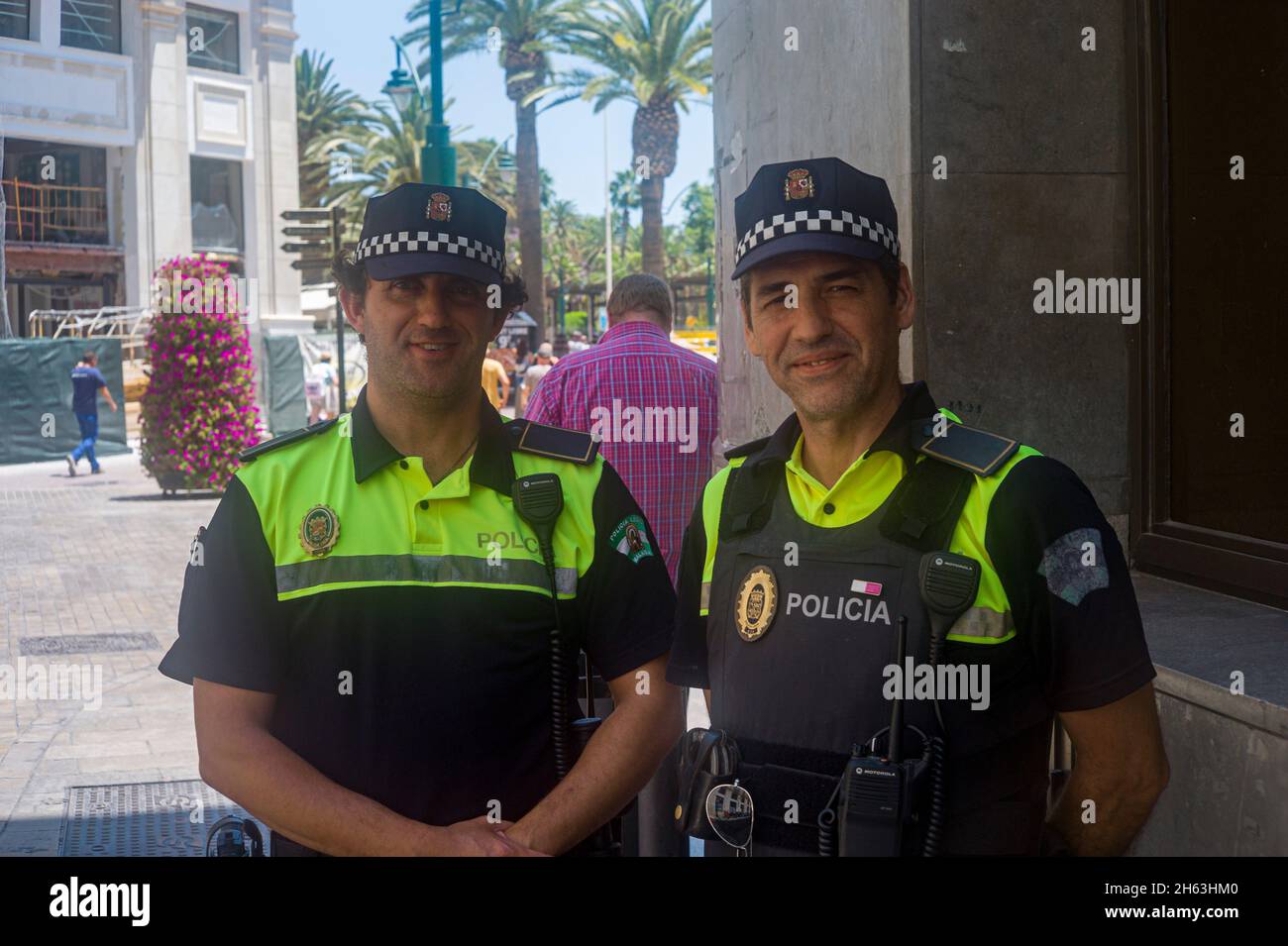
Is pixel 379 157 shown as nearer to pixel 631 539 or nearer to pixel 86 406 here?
pixel 86 406

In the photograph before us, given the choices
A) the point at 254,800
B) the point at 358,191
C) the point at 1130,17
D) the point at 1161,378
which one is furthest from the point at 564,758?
the point at 358,191

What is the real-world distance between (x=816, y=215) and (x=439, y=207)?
0.76 m

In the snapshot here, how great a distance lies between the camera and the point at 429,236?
107 inches

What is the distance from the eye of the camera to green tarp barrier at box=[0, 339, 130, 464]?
24078 mm

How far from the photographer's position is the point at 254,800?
250cm

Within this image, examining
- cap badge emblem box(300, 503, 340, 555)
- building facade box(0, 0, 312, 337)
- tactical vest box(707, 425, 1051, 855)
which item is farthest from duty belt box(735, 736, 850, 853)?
building facade box(0, 0, 312, 337)

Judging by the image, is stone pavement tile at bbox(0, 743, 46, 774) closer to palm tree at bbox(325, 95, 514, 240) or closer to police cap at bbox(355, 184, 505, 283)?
police cap at bbox(355, 184, 505, 283)

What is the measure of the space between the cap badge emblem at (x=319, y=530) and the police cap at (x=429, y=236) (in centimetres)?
46

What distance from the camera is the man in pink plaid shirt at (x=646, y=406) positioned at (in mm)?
5977

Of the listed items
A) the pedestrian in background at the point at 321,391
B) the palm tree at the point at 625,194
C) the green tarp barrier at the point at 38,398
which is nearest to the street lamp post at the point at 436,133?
the pedestrian in background at the point at 321,391

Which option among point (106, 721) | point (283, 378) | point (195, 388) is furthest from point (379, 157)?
point (106, 721)

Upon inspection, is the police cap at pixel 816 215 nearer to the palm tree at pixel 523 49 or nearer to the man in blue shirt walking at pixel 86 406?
the man in blue shirt walking at pixel 86 406
